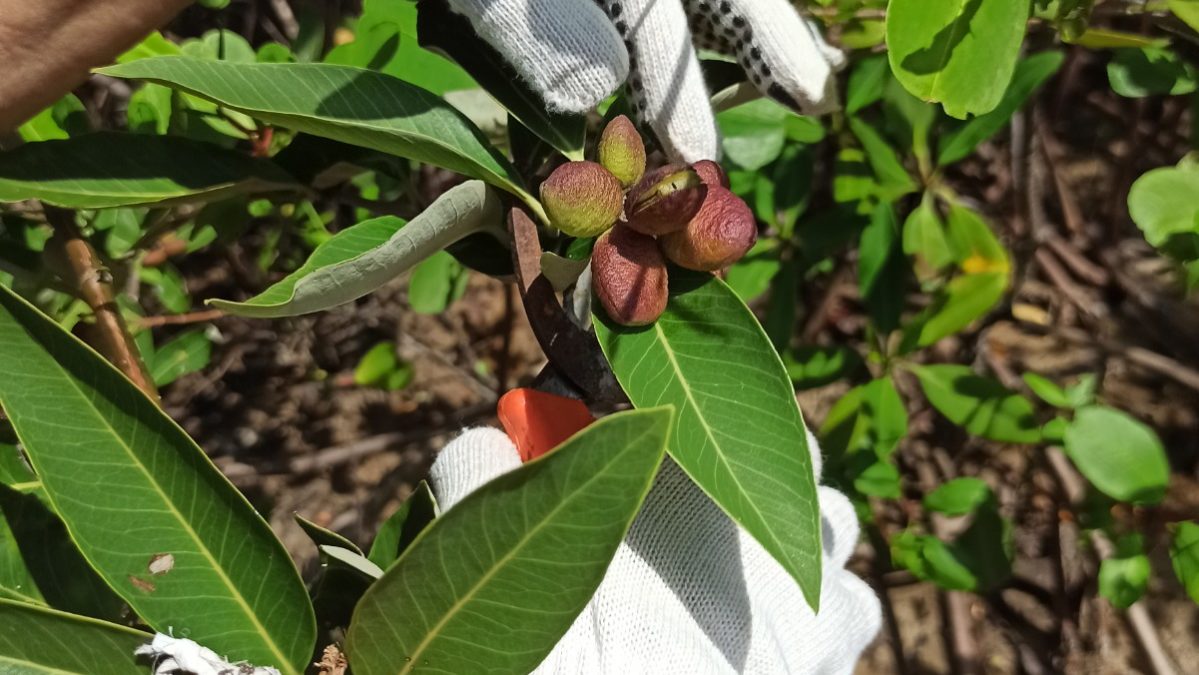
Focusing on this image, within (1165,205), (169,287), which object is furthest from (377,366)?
(1165,205)

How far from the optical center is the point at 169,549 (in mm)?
850

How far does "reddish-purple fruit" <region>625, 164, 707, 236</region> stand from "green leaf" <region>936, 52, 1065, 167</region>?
946 mm

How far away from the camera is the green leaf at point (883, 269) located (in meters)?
1.72

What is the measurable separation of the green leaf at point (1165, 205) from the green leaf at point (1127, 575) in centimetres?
59

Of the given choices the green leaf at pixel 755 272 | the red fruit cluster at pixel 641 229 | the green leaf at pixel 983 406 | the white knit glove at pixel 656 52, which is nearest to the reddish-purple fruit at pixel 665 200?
the red fruit cluster at pixel 641 229

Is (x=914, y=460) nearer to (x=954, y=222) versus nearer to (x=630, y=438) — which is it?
(x=954, y=222)

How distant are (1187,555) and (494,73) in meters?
1.25

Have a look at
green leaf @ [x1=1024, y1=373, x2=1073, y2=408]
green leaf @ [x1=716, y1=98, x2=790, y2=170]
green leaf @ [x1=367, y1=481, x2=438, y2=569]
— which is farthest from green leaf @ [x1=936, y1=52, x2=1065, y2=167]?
green leaf @ [x1=367, y1=481, x2=438, y2=569]

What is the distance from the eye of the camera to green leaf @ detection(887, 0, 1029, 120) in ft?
3.05

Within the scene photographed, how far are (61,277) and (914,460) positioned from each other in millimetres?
1958

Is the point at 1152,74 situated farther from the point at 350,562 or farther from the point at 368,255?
the point at 350,562

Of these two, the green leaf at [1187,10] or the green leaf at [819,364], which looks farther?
the green leaf at [819,364]

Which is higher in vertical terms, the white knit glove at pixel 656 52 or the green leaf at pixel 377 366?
the white knit glove at pixel 656 52

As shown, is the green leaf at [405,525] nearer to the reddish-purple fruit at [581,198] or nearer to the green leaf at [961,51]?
the reddish-purple fruit at [581,198]
